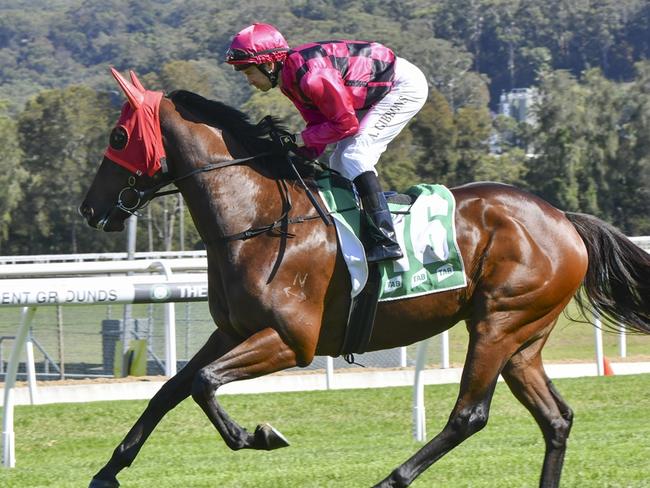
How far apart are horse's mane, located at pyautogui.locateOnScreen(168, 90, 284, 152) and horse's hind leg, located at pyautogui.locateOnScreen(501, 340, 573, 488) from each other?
144cm

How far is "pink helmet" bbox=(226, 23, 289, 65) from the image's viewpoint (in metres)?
4.91

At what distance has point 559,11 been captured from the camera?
132500 mm

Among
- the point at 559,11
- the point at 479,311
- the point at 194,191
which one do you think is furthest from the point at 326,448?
the point at 559,11

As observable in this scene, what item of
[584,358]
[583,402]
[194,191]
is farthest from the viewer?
[584,358]

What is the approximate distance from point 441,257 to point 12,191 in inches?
1725

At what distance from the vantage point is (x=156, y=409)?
4.92 metres

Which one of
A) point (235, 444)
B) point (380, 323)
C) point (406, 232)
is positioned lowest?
point (235, 444)

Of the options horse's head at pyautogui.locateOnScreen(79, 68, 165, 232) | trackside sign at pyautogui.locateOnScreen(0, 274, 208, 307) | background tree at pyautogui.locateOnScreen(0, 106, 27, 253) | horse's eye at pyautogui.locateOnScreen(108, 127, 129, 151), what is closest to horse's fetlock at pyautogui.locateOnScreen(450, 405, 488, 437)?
horse's head at pyautogui.locateOnScreen(79, 68, 165, 232)

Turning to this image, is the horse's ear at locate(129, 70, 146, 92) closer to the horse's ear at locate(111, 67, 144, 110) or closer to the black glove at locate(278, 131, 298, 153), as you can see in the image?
the horse's ear at locate(111, 67, 144, 110)

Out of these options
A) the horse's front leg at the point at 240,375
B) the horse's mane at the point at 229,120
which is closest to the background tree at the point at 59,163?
the horse's mane at the point at 229,120

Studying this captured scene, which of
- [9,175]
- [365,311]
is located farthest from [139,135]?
[9,175]

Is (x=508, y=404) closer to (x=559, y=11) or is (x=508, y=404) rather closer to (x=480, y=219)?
(x=480, y=219)

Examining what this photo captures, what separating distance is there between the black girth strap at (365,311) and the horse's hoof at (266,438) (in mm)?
555

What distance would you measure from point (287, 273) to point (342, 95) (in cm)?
73
